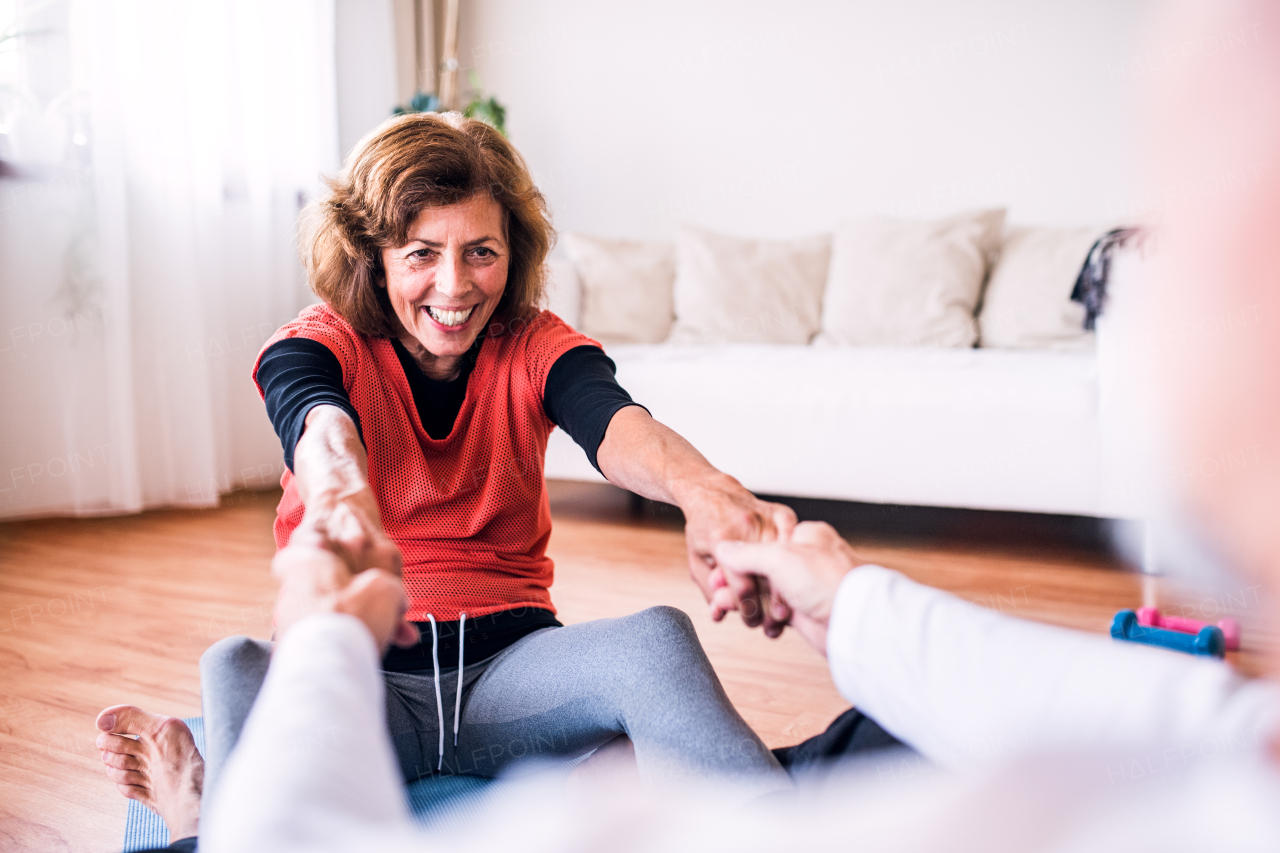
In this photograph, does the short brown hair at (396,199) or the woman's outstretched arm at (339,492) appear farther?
the short brown hair at (396,199)

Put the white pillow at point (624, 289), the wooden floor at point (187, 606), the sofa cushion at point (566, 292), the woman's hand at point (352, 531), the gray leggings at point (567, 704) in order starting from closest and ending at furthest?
1. the woman's hand at point (352, 531)
2. the gray leggings at point (567, 704)
3. the wooden floor at point (187, 606)
4. the sofa cushion at point (566, 292)
5. the white pillow at point (624, 289)

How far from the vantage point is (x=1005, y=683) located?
22.8 inches

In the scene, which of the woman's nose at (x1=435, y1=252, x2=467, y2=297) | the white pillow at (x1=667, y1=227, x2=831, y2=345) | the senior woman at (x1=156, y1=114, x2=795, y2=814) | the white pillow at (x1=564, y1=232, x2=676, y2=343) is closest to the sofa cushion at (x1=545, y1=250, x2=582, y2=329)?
the white pillow at (x1=564, y1=232, x2=676, y2=343)

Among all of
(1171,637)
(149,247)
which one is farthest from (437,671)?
(149,247)

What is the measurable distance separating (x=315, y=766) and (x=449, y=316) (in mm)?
918

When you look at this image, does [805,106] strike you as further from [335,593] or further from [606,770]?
[335,593]

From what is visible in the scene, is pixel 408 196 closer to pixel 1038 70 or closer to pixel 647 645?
pixel 647 645

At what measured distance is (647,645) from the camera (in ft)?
3.61

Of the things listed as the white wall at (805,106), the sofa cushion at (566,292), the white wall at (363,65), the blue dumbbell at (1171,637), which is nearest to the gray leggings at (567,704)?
the blue dumbbell at (1171,637)

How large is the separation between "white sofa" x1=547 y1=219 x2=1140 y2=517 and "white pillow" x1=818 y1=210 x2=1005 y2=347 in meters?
0.29

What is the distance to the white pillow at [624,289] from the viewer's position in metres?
3.83

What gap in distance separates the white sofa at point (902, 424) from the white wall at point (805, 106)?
1118mm

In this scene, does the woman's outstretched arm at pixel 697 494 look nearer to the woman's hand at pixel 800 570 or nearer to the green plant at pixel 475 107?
the woman's hand at pixel 800 570

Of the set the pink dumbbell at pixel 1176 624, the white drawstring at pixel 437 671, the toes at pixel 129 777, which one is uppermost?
the white drawstring at pixel 437 671
